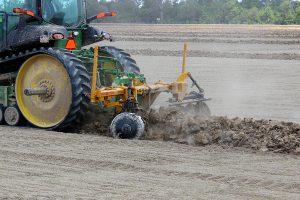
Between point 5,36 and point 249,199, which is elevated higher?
point 5,36

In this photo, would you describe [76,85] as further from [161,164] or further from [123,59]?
[161,164]

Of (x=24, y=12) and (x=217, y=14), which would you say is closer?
(x=24, y=12)

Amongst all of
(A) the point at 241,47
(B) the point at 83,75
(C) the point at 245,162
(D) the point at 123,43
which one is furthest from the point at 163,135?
(D) the point at 123,43

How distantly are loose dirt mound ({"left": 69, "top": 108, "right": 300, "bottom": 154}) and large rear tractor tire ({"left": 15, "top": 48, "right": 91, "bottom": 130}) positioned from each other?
1.31 ft

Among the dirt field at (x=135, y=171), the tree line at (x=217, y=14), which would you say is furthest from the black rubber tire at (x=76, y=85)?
the tree line at (x=217, y=14)

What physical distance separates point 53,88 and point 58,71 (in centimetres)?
29

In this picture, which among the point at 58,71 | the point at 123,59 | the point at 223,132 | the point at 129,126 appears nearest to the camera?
the point at 223,132

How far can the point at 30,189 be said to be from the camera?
309 inches

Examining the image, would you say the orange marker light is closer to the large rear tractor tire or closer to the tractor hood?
the tractor hood

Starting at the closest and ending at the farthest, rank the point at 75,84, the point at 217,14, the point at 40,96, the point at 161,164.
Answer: the point at 161,164, the point at 75,84, the point at 40,96, the point at 217,14

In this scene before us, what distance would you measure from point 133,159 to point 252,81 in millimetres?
10868

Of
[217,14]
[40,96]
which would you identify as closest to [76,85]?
[40,96]

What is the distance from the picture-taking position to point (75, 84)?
11633 mm

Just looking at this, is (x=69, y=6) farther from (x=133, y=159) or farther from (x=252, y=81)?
(x=252, y=81)
